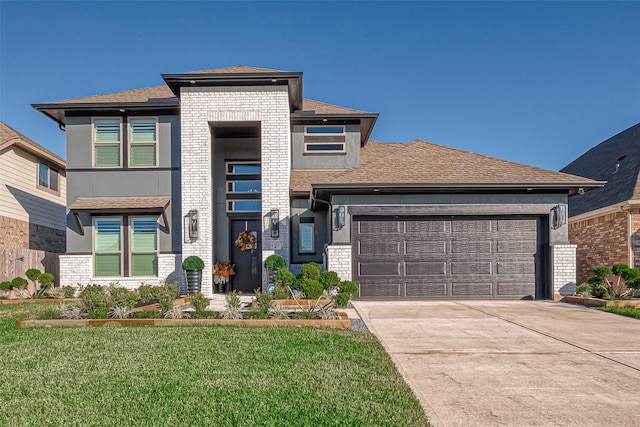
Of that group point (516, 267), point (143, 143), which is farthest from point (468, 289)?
point (143, 143)

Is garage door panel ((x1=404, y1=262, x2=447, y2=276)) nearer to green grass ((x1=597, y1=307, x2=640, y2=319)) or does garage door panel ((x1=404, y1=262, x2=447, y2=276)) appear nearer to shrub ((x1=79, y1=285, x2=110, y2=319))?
green grass ((x1=597, y1=307, x2=640, y2=319))

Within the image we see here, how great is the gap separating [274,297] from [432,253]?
4481 millimetres

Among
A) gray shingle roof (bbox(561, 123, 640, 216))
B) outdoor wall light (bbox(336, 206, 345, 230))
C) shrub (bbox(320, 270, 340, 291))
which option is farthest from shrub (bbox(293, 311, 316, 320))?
gray shingle roof (bbox(561, 123, 640, 216))

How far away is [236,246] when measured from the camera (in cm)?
1478

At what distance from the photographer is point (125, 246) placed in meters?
13.7

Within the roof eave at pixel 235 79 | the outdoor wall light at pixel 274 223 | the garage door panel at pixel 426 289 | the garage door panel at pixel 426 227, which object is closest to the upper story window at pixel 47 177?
the roof eave at pixel 235 79

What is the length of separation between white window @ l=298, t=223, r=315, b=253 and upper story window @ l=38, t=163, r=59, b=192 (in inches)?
420

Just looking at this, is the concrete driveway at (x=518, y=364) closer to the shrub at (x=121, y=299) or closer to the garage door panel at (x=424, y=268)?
the garage door panel at (x=424, y=268)

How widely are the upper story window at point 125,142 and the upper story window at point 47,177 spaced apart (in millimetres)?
4893

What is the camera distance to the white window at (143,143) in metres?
13.9

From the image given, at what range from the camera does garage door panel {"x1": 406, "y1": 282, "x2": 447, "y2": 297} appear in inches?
464

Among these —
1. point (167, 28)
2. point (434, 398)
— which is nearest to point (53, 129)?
point (167, 28)

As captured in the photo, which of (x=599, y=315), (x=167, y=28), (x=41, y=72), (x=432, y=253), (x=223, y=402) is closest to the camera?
(x=223, y=402)

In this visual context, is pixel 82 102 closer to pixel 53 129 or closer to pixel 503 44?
pixel 53 129
